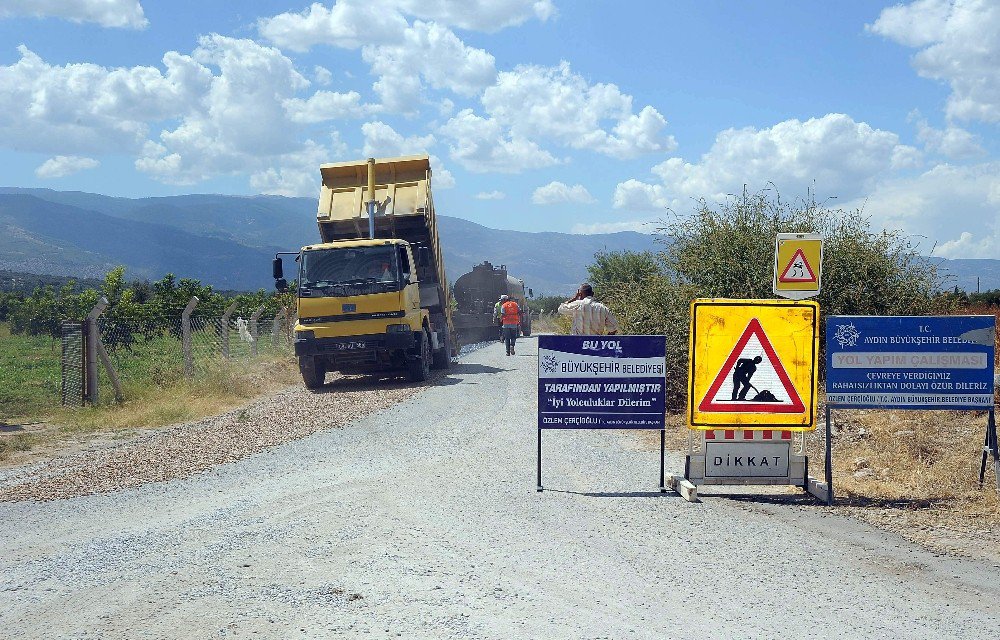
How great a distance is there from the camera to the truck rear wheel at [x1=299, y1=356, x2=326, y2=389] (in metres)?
18.5

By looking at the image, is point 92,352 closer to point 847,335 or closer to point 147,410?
point 147,410

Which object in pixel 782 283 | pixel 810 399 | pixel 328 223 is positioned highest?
pixel 328 223

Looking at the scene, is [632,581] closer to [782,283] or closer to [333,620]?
[333,620]

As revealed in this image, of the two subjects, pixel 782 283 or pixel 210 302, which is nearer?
pixel 782 283

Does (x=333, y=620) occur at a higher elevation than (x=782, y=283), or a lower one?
lower

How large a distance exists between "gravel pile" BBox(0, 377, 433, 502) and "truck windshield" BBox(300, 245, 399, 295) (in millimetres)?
2107

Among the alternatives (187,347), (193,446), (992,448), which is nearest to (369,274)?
(187,347)

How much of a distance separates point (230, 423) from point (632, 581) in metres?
9.62

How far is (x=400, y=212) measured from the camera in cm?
1942

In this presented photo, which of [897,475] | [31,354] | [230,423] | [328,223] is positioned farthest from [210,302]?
[897,475]

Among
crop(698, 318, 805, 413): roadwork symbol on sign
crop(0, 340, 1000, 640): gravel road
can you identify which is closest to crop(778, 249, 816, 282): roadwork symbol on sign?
crop(698, 318, 805, 413): roadwork symbol on sign

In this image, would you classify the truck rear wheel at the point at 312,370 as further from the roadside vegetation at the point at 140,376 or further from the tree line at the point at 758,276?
the tree line at the point at 758,276

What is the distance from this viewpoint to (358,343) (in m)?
17.8

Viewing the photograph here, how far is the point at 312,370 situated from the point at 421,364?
7.31ft
